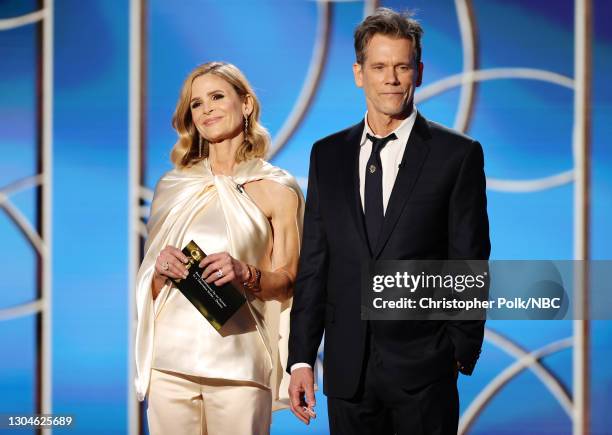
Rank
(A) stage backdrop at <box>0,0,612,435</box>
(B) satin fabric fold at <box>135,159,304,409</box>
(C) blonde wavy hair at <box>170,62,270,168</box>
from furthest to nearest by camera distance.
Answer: (A) stage backdrop at <box>0,0,612,435</box>, (C) blonde wavy hair at <box>170,62,270,168</box>, (B) satin fabric fold at <box>135,159,304,409</box>

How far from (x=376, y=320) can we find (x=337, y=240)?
266mm

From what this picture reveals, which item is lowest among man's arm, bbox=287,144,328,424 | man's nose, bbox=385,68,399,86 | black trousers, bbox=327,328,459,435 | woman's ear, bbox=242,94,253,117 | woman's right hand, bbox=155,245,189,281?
black trousers, bbox=327,328,459,435

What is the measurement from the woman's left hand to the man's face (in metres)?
0.67

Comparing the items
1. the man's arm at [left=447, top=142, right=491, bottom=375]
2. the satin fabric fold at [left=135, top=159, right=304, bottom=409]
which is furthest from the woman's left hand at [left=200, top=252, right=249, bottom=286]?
the man's arm at [left=447, top=142, right=491, bottom=375]

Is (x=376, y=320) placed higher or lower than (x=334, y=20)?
lower

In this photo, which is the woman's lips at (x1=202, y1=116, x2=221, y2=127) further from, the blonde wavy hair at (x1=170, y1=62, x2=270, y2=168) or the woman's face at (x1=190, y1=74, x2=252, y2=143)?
the blonde wavy hair at (x1=170, y1=62, x2=270, y2=168)

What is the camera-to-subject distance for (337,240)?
2688 millimetres

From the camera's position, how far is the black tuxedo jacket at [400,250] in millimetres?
2566

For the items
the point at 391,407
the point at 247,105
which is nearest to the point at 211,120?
the point at 247,105

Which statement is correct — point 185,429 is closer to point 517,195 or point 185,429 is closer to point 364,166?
point 364,166

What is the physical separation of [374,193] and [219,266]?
540 mm

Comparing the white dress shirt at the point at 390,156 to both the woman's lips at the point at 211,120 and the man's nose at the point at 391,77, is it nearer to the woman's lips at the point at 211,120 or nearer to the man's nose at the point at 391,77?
the man's nose at the point at 391,77

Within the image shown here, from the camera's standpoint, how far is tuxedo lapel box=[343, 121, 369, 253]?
2.63 meters

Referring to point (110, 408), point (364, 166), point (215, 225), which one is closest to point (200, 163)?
point (215, 225)
